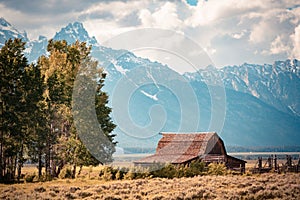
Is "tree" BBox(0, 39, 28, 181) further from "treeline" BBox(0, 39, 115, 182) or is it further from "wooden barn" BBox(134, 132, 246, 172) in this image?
"wooden barn" BBox(134, 132, 246, 172)

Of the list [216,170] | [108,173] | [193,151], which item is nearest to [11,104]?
[108,173]

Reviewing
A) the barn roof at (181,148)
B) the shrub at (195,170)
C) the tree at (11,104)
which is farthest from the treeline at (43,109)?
the barn roof at (181,148)

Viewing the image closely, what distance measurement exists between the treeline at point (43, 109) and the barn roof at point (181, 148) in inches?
487

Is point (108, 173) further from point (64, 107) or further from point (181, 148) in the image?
point (181, 148)

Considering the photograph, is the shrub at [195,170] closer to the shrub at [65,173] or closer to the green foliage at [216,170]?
the green foliage at [216,170]

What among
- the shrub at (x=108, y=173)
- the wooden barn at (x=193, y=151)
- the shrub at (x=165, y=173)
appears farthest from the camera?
the wooden barn at (x=193, y=151)

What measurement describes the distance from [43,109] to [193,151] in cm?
2473

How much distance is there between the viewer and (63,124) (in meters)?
57.8

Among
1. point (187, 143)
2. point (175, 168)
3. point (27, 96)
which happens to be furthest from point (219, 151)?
point (27, 96)

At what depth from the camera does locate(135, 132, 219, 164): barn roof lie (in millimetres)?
66206

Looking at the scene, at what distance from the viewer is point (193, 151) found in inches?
2697

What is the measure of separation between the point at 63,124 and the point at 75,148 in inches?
192

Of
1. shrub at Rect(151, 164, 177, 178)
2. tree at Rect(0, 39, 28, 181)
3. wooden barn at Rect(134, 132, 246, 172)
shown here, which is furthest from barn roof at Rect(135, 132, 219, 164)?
tree at Rect(0, 39, 28, 181)

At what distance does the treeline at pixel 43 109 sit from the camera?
50.7 meters
